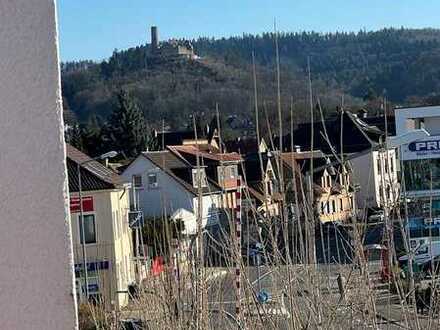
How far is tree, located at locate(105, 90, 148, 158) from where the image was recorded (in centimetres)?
4538

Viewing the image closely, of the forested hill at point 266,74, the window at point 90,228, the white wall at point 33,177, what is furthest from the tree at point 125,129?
the white wall at point 33,177

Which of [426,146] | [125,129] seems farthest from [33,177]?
[125,129]

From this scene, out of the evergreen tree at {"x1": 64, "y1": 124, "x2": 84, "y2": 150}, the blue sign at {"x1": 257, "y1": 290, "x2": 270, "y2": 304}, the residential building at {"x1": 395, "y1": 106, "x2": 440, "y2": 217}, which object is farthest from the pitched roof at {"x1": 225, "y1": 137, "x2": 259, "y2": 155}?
the residential building at {"x1": 395, "y1": 106, "x2": 440, "y2": 217}

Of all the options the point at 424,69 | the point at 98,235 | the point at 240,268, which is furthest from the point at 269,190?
the point at 424,69

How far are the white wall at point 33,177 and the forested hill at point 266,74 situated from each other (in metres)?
2.06

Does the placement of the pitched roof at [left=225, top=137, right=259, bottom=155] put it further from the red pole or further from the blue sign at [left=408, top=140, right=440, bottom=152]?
the blue sign at [left=408, top=140, right=440, bottom=152]

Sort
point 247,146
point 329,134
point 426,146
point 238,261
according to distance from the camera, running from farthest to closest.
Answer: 1. point 426,146
2. point 247,146
3. point 329,134
4. point 238,261

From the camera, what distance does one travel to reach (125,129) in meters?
46.0

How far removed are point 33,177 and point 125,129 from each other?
45062 millimetres

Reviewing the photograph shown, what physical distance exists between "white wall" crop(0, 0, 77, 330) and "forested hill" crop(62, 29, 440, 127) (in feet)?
6.76

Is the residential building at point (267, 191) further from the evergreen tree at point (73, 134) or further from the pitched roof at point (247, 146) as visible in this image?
the evergreen tree at point (73, 134)

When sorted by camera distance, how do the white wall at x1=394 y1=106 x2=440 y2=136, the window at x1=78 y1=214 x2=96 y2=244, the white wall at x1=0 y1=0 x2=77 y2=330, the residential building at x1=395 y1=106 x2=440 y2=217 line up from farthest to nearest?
the white wall at x1=394 y1=106 x2=440 y2=136 → the window at x1=78 y1=214 x2=96 y2=244 → the residential building at x1=395 y1=106 x2=440 y2=217 → the white wall at x1=0 y1=0 x2=77 y2=330

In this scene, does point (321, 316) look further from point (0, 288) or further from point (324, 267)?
point (0, 288)

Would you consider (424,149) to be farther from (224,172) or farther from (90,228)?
(224,172)
